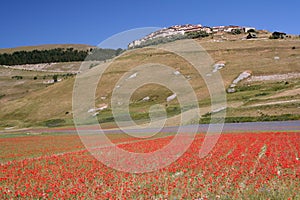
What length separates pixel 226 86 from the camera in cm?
10425

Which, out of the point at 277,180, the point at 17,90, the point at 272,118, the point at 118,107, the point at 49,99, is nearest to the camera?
the point at 277,180

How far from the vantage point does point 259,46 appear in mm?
159000

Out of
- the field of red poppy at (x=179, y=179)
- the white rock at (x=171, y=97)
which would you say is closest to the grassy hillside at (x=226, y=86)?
the white rock at (x=171, y=97)

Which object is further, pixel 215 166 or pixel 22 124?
pixel 22 124

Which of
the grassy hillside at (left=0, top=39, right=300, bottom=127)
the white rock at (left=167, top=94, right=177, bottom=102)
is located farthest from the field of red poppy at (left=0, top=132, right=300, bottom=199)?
the white rock at (left=167, top=94, right=177, bottom=102)

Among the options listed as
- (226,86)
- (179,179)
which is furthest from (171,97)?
(179,179)

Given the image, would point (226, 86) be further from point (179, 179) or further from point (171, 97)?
point (179, 179)

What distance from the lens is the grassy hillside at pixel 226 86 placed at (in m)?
65.6

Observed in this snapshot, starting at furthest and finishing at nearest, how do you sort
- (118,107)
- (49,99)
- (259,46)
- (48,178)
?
(259,46), (49,99), (118,107), (48,178)

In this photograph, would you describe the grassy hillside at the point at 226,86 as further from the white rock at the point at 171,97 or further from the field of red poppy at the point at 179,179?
the field of red poppy at the point at 179,179

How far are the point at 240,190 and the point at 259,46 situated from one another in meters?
154

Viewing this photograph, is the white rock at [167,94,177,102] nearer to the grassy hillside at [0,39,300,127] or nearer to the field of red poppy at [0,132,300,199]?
the grassy hillside at [0,39,300,127]

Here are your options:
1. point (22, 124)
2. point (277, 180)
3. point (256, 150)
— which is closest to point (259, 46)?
point (22, 124)

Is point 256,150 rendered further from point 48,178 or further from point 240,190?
point 48,178
